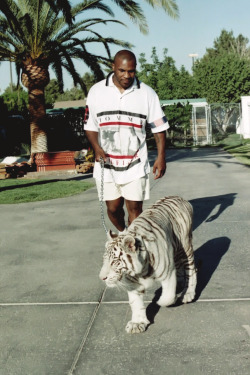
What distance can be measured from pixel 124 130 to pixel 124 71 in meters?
0.56

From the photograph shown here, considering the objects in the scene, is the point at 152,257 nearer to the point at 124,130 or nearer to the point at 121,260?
the point at 121,260

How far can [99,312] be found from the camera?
390cm

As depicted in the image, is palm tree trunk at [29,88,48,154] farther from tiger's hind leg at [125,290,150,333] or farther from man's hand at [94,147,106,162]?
tiger's hind leg at [125,290,150,333]

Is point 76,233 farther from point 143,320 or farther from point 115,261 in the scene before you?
point 115,261

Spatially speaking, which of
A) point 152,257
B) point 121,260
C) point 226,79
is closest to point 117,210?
point 152,257

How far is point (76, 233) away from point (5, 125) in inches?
873

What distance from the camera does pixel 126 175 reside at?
4.63m

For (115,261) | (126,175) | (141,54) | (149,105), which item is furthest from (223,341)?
(141,54)

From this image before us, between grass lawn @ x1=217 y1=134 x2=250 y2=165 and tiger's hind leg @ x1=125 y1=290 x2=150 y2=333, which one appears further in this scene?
grass lawn @ x1=217 y1=134 x2=250 y2=165

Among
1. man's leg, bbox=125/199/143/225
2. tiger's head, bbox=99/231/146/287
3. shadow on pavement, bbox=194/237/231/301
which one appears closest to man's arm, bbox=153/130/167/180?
man's leg, bbox=125/199/143/225

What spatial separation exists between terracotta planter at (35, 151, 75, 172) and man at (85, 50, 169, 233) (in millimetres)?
11213

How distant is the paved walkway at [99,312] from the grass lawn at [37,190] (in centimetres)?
296

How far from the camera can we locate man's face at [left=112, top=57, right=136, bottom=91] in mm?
4172

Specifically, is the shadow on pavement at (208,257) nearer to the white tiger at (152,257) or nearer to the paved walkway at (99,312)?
the paved walkway at (99,312)
